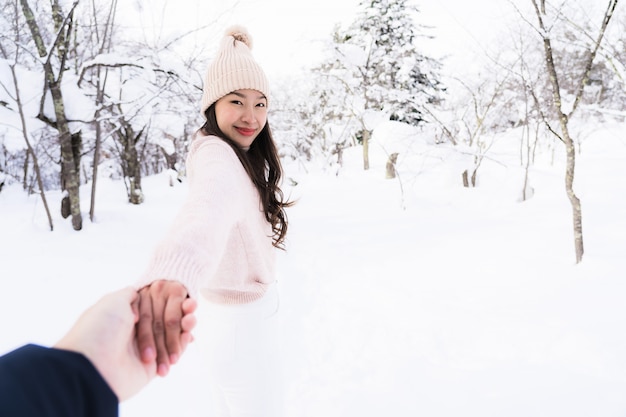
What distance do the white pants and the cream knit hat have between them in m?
0.85

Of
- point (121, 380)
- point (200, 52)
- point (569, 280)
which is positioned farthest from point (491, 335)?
point (200, 52)

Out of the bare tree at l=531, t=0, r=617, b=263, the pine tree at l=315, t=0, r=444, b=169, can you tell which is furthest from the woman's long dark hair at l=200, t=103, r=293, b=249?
the pine tree at l=315, t=0, r=444, b=169

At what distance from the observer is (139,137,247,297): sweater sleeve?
618 mm

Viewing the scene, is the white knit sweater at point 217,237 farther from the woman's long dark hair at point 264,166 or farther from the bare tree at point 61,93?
the bare tree at point 61,93

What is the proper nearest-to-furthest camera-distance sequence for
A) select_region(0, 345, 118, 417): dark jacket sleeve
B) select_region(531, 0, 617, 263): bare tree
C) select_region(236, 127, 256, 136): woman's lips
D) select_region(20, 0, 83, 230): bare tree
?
select_region(0, 345, 118, 417): dark jacket sleeve, select_region(236, 127, 256, 136): woman's lips, select_region(531, 0, 617, 263): bare tree, select_region(20, 0, 83, 230): bare tree

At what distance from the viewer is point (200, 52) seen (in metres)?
5.25

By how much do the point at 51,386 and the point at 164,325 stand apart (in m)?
0.17

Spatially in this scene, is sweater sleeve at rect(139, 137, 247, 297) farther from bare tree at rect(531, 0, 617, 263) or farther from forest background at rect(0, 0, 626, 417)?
bare tree at rect(531, 0, 617, 263)

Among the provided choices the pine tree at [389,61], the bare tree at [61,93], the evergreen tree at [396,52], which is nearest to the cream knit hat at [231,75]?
the bare tree at [61,93]

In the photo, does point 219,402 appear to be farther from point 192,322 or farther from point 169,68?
point 169,68

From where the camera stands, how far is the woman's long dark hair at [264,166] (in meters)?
1.26

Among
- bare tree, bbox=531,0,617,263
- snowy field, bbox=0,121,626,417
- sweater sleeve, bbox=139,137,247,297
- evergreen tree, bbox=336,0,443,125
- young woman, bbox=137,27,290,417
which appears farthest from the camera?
evergreen tree, bbox=336,0,443,125

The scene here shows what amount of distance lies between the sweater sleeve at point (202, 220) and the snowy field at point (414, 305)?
5.63 feet

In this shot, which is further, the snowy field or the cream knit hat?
the snowy field
